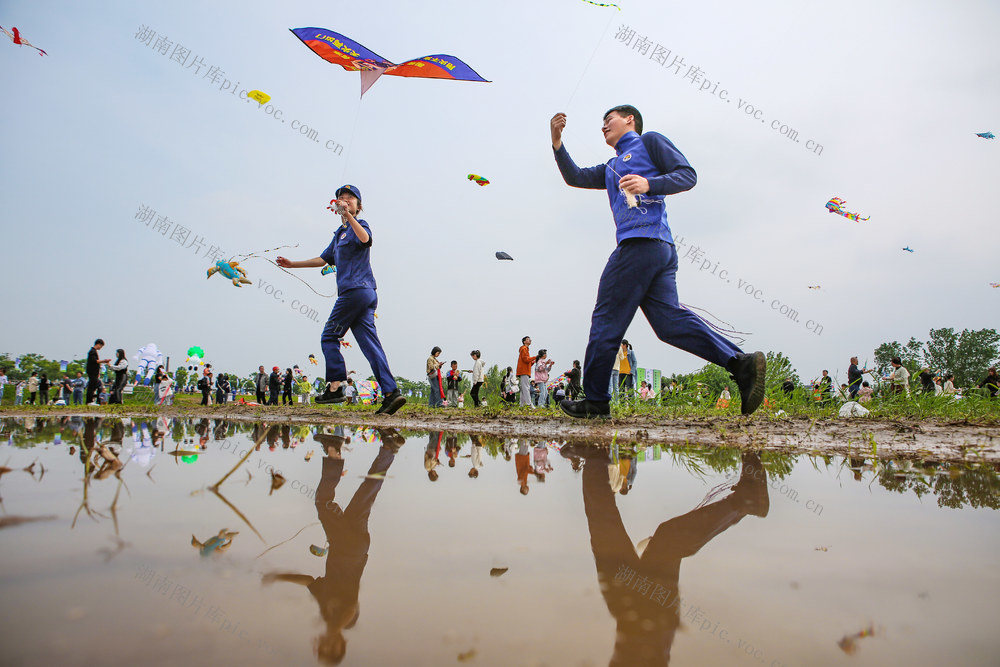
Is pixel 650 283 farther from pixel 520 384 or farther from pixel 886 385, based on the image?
pixel 520 384

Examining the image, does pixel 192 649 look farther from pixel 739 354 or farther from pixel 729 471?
pixel 739 354

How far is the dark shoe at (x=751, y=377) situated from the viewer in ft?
12.1

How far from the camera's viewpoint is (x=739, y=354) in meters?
3.77

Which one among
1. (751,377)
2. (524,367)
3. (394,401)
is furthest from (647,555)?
(524,367)

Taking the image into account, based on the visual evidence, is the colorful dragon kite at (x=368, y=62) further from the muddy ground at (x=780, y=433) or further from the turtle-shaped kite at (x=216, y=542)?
the turtle-shaped kite at (x=216, y=542)

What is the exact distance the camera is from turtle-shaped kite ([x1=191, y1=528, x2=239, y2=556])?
1.29 meters

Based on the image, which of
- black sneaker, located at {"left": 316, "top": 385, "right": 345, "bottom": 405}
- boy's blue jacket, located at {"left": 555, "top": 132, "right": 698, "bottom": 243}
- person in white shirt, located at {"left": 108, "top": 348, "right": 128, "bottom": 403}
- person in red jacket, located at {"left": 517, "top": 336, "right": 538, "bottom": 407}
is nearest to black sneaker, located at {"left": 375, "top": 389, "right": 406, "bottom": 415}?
black sneaker, located at {"left": 316, "top": 385, "right": 345, "bottom": 405}

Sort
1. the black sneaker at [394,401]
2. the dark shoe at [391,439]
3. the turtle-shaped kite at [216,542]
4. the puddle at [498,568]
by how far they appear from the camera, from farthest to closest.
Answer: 1. the black sneaker at [394,401]
2. the dark shoe at [391,439]
3. the turtle-shaped kite at [216,542]
4. the puddle at [498,568]

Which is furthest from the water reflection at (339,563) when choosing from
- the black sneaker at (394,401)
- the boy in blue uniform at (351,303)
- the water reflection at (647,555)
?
the black sneaker at (394,401)

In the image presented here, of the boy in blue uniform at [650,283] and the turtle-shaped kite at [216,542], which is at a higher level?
the boy in blue uniform at [650,283]

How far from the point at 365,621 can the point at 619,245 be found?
131 inches

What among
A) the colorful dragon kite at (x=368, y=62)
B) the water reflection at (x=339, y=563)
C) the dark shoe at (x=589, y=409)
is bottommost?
the water reflection at (x=339, y=563)

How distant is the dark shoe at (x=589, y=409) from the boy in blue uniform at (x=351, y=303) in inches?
89.2

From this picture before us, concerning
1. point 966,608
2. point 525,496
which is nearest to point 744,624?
point 966,608
